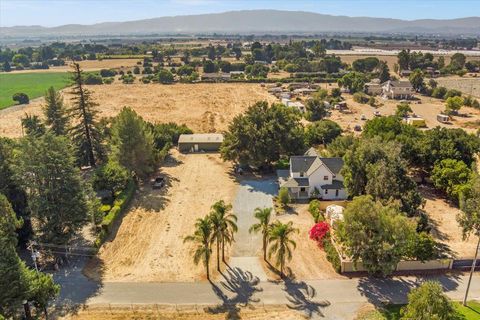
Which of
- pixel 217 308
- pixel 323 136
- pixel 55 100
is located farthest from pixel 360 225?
pixel 55 100

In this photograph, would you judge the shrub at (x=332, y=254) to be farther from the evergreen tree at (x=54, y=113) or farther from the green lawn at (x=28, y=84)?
the green lawn at (x=28, y=84)

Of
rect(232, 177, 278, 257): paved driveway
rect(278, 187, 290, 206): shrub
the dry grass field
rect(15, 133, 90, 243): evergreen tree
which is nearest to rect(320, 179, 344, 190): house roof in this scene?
rect(278, 187, 290, 206): shrub

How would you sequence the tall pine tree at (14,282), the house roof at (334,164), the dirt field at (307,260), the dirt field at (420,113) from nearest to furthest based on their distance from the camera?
1. the tall pine tree at (14,282)
2. the dirt field at (307,260)
3. the house roof at (334,164)
4. the dirt field at (420,113)

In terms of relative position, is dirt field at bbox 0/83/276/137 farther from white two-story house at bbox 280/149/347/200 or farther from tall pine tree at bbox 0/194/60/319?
tall pine tree at bbox 0/194/60/319

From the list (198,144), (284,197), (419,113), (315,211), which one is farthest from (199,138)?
(419,113)

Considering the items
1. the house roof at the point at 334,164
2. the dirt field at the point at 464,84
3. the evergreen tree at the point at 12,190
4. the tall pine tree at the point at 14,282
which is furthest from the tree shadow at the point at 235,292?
the dirt field at the point at 464,84

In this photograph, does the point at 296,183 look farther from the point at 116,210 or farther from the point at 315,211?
the point at 116,210
